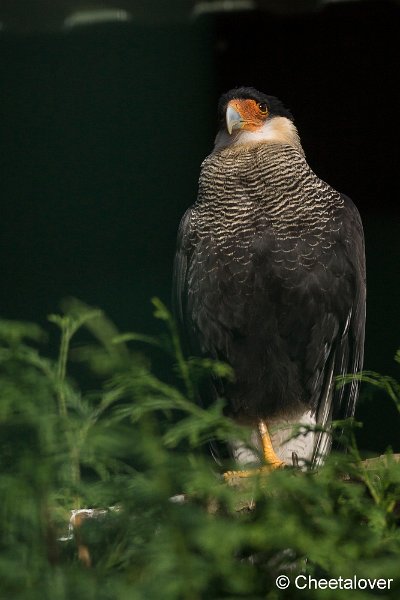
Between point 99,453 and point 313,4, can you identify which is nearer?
point 99,453

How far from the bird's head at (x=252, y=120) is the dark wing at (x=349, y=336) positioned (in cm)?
27

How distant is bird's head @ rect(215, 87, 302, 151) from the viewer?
8.66 feet

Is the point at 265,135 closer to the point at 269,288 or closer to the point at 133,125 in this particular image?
the point at 133,125

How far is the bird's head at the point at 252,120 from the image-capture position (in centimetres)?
264

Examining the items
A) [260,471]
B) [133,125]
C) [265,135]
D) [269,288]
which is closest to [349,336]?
[269,288]

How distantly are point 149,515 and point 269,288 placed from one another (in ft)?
4.89

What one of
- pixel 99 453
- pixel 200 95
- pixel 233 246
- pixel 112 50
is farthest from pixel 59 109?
pixel 99 453

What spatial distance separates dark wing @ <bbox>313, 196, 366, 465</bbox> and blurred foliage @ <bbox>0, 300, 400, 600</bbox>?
144 cm

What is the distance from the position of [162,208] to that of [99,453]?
1755 millimetres

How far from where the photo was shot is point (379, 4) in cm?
271

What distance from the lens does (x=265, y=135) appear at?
274cm

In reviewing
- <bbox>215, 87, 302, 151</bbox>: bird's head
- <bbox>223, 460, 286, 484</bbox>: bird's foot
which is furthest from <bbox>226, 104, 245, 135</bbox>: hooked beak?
<bbox>223, 460, 286, 484</bbox>: bird's foot

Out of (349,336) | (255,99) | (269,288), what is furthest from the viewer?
(255,99)

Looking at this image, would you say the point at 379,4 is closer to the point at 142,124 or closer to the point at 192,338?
the point at 142,124
